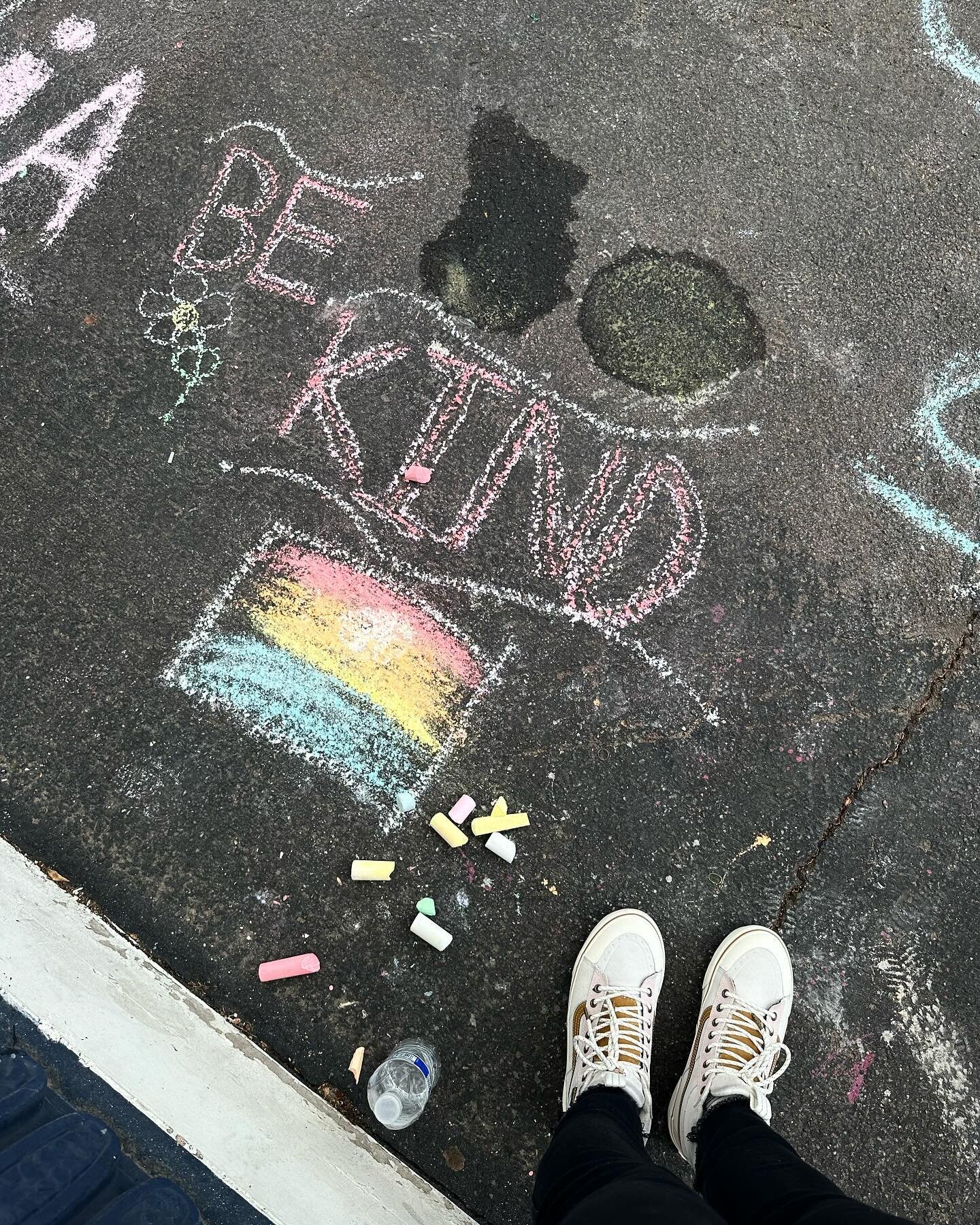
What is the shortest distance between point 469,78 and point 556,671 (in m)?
2.52

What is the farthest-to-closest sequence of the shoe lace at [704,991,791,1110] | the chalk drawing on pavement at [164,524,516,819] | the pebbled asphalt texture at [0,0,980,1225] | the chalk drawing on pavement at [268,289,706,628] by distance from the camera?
the chalk drawing on pavement at [268,289,706,628] < the chalk drawing on pavement at [164,524,516,819] < the pebbled asphalt texture at [0,0,980,1225] < the shoe lace at [704,991,791,1110]

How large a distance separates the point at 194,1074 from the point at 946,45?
4.87 meters

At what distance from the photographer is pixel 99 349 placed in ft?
10.3

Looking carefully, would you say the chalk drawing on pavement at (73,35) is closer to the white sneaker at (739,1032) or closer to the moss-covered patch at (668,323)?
the moss-covered patch at (668,323)

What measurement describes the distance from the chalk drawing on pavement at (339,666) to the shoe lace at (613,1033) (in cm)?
93

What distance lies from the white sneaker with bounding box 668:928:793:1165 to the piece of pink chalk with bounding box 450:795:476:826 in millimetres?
967

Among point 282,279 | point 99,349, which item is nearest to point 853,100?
point 282,279

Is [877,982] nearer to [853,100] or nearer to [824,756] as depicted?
[824,756]

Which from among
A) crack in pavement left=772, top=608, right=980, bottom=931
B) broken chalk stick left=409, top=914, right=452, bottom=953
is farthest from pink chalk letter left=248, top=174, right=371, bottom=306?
crack in pavement left=772, top=608, right=980, bottom=931

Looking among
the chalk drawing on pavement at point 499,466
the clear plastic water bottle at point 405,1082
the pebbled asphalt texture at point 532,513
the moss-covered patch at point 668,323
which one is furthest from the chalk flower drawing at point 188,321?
the clear plastic water bottle at point 405,1082

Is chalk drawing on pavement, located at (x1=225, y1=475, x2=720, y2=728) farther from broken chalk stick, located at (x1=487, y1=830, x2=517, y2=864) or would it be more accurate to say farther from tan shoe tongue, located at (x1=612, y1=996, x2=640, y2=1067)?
tan shoe tongue, located at (x1=612, y1=996, x2=640, y2=1067)

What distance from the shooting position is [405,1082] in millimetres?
2561

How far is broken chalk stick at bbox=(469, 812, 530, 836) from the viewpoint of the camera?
9.04ft

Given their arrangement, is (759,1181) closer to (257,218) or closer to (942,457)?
(942,457)
